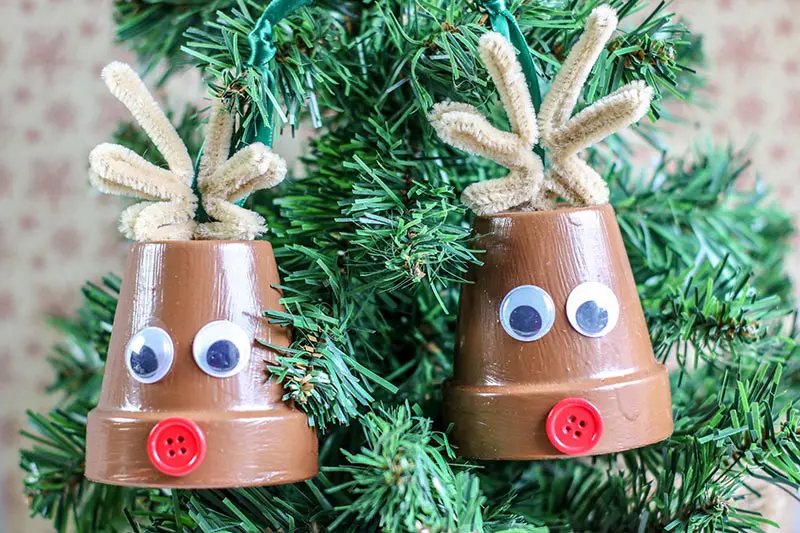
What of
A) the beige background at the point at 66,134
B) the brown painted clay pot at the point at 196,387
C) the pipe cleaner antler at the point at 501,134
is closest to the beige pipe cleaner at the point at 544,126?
the pipe cleaner antler at the point at 501,134

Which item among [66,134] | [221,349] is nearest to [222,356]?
[221,349]

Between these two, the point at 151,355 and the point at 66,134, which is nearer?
the point at 151,355

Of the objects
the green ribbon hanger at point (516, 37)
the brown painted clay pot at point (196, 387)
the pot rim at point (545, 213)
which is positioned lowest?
the brown painted clay pot at point (196, 387)

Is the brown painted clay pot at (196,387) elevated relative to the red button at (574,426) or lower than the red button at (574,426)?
elevated

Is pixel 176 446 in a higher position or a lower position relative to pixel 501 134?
lower

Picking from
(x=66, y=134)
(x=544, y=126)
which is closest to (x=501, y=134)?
(x=544, y=126)

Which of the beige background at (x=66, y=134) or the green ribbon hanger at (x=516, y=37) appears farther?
the beige background at (x=66, y=134)

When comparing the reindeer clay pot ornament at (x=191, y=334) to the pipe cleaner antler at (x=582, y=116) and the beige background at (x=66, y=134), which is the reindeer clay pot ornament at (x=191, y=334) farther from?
the beige background at (x=66, y=134)

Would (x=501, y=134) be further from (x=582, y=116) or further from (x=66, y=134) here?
(x=66, y=134)
